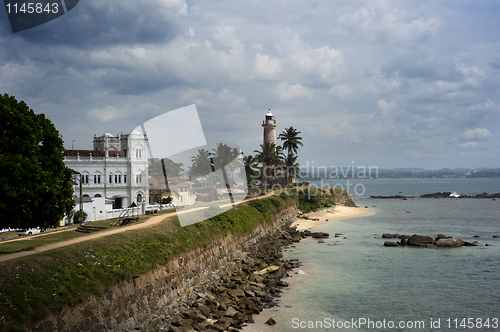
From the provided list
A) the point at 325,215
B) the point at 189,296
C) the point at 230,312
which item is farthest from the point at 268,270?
the point at 325,215

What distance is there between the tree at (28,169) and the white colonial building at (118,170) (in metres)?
39.1

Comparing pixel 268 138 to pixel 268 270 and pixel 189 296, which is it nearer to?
pixel 268 270

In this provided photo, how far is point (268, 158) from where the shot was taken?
72.6m

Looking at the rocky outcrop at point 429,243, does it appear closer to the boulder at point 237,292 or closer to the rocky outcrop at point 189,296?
the rocky outcrop at point 189,296

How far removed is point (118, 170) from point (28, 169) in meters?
43.9

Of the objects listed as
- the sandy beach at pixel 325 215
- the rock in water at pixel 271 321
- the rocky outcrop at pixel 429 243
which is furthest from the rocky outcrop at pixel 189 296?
the sandy beach at pixel 325 215

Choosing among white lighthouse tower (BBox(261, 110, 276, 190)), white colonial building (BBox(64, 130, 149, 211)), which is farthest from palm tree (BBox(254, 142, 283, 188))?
white colonial building (BBox(64, 130, 149, 211))

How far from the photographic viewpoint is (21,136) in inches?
704

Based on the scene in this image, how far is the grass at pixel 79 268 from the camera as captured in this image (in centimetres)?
1291

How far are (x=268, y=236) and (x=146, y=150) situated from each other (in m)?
29.5

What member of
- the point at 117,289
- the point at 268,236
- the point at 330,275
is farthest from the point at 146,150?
the point at 117,289

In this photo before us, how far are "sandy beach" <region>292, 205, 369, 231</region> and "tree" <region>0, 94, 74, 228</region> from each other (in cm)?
4223

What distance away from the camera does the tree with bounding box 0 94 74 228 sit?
16828 mm

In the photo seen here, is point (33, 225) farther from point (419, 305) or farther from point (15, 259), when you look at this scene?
point (419, 305)
